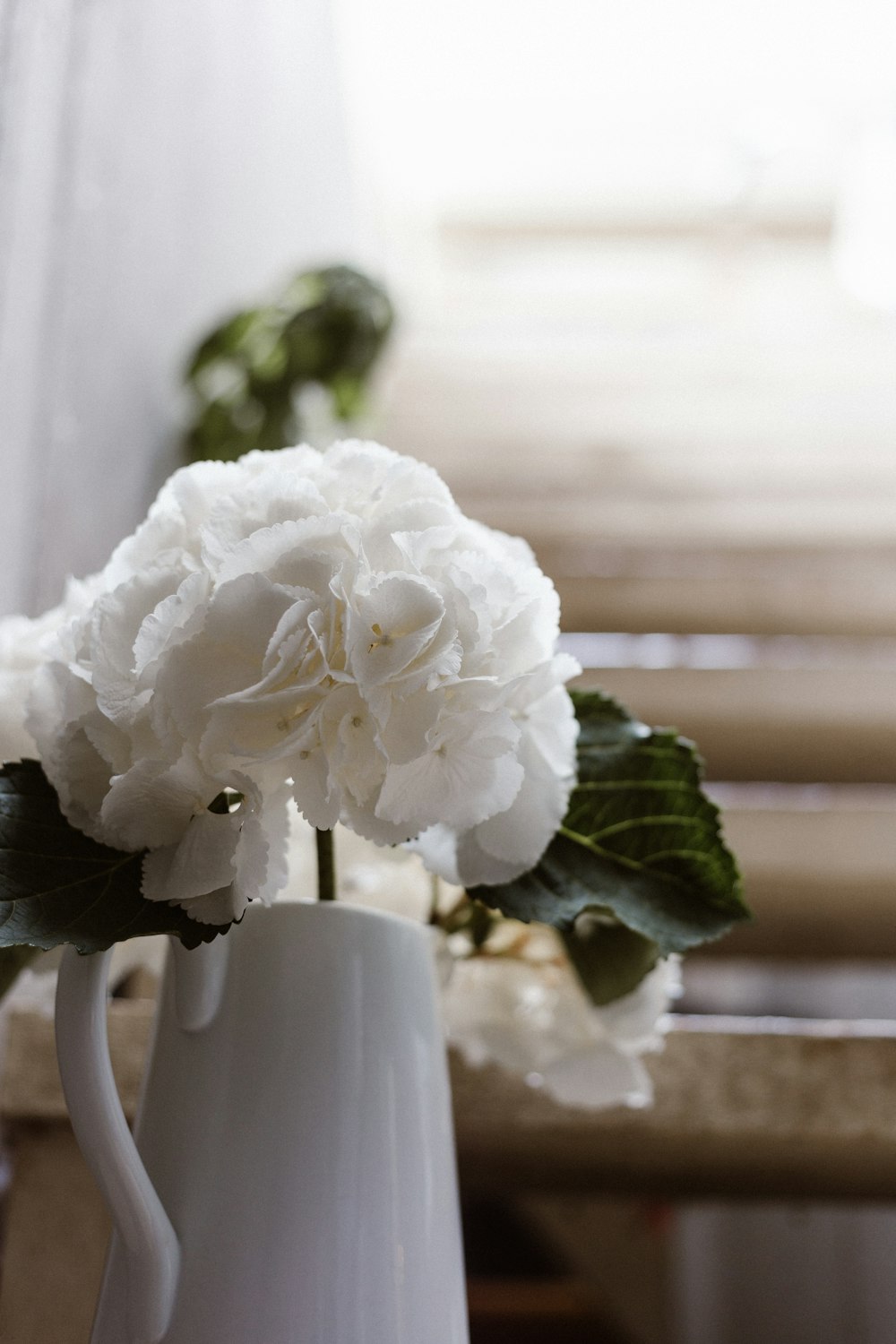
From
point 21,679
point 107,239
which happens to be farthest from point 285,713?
point 107,239

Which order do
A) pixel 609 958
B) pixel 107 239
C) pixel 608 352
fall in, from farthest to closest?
1. pixel 608 352
2. pixel 107 239
3. pixel 609 958

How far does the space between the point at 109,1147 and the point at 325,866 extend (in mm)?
118

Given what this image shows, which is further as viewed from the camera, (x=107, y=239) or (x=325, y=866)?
(x=107, y=239)

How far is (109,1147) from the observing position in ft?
1.24

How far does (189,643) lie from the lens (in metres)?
0.36

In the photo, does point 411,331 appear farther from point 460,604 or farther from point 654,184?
point 460,604

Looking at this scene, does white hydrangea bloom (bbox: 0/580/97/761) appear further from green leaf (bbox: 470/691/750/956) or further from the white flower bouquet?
green leaf (bbox: 470/691/750/956)

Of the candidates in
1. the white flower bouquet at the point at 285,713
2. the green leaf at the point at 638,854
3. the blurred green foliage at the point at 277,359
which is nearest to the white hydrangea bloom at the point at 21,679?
the white flower bouquet at the point at 285,713

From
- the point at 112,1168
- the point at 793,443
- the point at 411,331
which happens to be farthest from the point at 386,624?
the point at 411,331

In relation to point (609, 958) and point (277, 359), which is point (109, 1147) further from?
point (277, 359)

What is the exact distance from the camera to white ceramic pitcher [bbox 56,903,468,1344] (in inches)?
15.2

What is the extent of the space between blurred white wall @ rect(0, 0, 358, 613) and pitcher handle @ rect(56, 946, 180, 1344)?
0.31 metres

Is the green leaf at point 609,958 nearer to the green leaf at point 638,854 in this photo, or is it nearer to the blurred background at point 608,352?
the green leaf at point 638,854

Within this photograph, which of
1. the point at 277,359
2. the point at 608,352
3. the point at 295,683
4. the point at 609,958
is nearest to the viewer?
the point at 295,683
